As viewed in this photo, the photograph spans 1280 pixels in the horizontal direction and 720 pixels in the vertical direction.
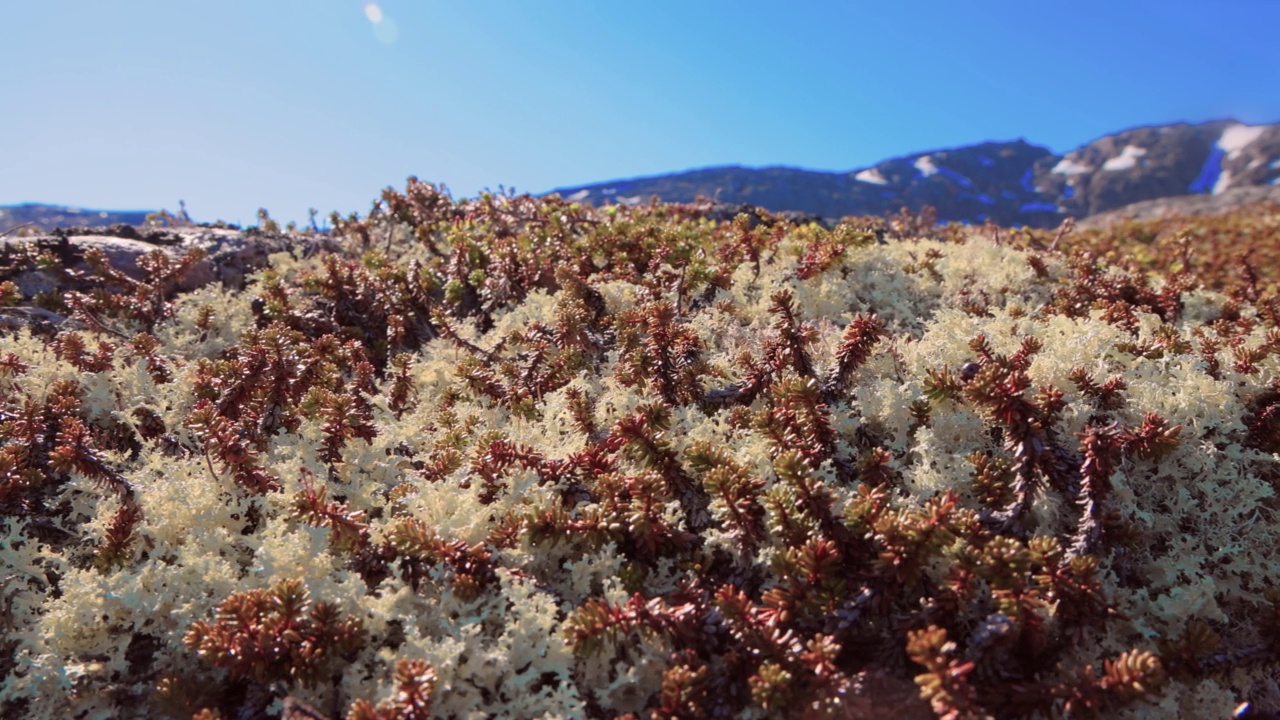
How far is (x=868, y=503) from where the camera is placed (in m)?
3.15

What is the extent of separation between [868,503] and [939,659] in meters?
0.73

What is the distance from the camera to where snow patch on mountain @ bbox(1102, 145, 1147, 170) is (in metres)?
74.6

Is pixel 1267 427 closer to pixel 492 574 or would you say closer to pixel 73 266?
pixel 492 574

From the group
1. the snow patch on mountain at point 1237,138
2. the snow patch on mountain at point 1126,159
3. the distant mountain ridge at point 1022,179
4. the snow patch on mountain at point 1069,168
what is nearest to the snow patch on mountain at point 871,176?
the distant mountain ridge at point 1022,179

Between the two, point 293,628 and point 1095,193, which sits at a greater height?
point 1095,193

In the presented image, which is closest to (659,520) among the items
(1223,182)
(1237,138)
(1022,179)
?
(1223,182)

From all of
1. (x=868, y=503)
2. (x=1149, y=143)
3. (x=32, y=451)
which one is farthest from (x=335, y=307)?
(x=1149, y=143)

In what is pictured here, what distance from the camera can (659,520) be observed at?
11.2 ft

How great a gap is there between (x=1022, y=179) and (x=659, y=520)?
298 ft

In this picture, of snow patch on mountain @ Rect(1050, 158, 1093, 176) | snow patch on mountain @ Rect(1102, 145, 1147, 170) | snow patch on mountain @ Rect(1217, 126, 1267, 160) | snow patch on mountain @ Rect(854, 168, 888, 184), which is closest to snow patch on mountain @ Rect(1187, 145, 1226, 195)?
snow patch on mountain @ Rect(1217, 126, 1267, 160)

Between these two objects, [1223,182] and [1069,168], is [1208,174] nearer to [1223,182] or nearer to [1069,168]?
[1223,182]

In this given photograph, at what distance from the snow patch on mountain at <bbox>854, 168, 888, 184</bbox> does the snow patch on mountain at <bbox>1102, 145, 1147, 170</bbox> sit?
2342 cm

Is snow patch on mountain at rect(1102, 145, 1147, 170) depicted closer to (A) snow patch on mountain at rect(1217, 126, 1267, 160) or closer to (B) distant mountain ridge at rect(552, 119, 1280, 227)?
(B) distant mountain ridge at rect(552, 119, 1280, 227)

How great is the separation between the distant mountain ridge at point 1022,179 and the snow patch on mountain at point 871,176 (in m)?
0.11
